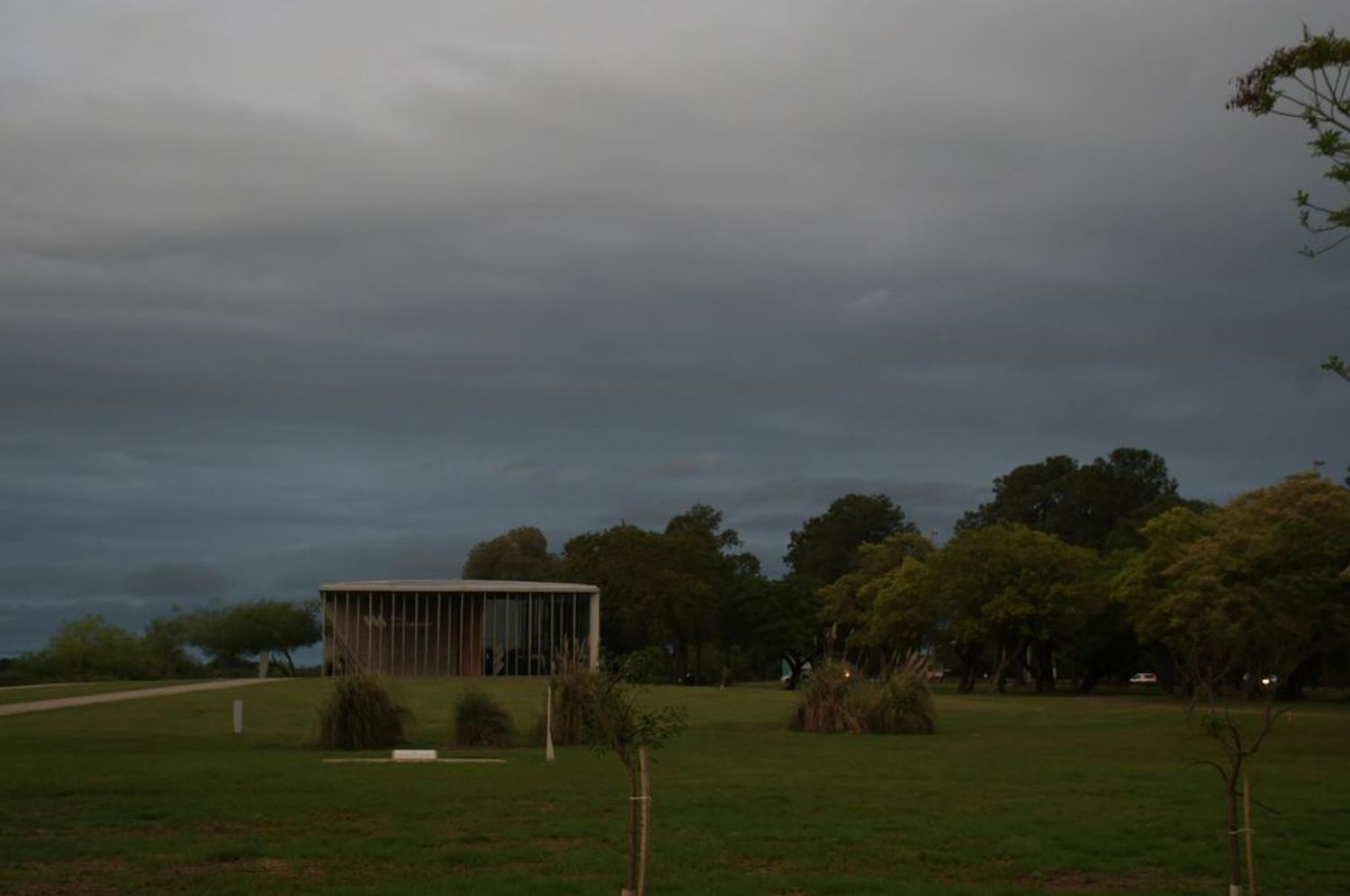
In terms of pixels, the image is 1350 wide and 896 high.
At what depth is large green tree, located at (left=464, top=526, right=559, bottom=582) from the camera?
382 feet

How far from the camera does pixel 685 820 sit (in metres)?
17.1

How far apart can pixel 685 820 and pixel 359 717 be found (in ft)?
44.2

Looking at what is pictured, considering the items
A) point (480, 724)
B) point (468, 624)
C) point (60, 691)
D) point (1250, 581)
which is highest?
point (1250, 581)

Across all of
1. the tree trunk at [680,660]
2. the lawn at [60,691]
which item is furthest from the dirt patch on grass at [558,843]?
the tree trunk at [680,660]

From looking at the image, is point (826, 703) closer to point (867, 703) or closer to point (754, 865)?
point (867, 703)

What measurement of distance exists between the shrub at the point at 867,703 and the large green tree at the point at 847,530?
8095 cm

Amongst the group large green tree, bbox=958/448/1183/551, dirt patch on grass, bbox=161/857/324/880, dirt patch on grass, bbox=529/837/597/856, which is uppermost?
large green tree, bbox=958/448/1183/551

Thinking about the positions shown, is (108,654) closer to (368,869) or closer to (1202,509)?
(1202,509)

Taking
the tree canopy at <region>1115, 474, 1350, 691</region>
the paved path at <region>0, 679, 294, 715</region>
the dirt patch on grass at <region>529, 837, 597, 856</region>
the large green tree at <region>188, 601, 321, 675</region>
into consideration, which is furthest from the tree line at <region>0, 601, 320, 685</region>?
the dirt patch on grass at <region>529, 837, 597, 856</region>

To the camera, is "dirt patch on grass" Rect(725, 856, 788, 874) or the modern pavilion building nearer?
"dirt patch on grass" Rect(725, 856, 788, 874)

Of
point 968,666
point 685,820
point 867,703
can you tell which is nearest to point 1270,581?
point 867,703

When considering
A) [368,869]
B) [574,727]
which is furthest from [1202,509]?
[368,869]

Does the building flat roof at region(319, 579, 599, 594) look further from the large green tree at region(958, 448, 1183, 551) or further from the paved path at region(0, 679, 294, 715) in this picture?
the large green tree at region(958, 448, 1183, 551)

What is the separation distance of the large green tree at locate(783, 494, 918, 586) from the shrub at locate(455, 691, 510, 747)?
288 ft
